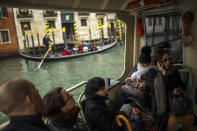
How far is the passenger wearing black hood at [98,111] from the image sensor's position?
1452 millimetres

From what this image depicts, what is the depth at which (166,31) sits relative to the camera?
2.90 metres

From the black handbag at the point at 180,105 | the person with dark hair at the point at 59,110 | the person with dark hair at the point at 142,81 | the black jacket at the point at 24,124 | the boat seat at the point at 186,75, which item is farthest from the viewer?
the boat seat at the point at 186,75

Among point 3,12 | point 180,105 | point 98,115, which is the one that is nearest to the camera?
point 98,115

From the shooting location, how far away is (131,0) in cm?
275

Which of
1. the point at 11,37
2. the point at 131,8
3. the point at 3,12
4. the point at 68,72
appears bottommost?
the point at 68,72

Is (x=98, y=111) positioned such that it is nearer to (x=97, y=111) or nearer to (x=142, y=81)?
(x=97, y=111)

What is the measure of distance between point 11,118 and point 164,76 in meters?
1.58

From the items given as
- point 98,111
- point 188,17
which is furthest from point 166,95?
point 188,17

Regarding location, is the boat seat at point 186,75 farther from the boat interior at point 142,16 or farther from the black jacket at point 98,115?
the black jacket at point 98,115

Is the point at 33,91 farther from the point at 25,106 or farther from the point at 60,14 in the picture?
the point at 60,14

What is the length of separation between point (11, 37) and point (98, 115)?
57.3 ft

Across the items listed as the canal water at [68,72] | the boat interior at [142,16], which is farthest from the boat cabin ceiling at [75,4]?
the canal water at [68,72]

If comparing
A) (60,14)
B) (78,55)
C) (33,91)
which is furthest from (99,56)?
(33,91)

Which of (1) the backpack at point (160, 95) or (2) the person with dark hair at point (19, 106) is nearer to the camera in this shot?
(2) the person with dark hair at point (19, 106)
